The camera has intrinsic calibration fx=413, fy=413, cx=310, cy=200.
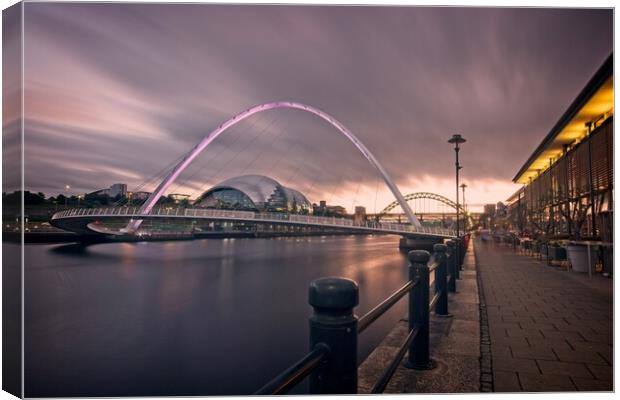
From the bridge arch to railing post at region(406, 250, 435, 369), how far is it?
45250mm

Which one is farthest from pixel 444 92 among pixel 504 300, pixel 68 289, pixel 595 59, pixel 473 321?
pixel 68 289

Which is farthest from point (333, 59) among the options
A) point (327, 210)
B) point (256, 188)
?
point (327, 210)

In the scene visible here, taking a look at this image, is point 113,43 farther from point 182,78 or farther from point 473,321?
point 473,321

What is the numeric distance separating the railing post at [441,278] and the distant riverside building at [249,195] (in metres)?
80.7

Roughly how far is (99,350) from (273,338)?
156 inches

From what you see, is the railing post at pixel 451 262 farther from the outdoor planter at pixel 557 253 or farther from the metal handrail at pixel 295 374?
the outdoor planter at pixel 557 253

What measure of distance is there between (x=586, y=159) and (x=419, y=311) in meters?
11.9

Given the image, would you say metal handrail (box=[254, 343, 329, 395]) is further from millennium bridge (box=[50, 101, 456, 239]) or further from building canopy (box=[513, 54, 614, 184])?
millennium bridge (box=[50, 101, 456, 239])

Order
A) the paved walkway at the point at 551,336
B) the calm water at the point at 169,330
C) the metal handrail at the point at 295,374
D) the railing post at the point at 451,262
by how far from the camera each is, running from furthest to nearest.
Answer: the calm water at the point at 169,330, the railing post at the point at 451,262, the paved walkway at the point at 551,336, the metal handrail at the point at 295,374

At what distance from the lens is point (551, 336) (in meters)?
4.31

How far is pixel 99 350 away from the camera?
942 centimetres

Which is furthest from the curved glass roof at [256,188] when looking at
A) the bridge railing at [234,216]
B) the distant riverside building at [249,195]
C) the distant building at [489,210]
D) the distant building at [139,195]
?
the bridge railing at [234,216]

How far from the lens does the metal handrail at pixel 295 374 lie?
1042 millimetres

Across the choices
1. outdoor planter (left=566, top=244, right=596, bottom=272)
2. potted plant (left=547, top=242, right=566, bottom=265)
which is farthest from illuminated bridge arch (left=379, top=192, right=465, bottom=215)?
outdoor planter (left=566, top=244, right=596, bottom=272)
